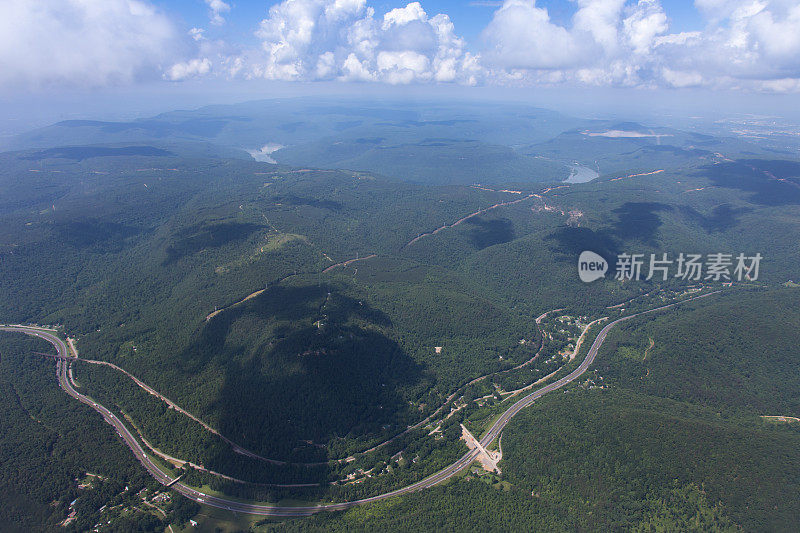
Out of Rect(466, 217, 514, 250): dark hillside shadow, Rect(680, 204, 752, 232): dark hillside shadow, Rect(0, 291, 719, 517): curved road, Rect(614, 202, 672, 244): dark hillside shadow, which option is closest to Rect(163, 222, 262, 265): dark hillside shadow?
Rect(0, 291, 719, 517): curved road

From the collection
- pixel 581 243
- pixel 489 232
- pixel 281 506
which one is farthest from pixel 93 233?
pixel 581 243

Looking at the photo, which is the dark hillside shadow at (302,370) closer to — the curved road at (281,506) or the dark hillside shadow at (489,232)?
the curved road at (281,506)

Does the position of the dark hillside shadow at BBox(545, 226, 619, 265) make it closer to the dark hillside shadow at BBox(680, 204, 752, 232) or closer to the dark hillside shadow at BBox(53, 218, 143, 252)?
the dark hillside shadow at BBox(680, 204, 752, 232)

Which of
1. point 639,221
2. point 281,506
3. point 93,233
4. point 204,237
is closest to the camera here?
point 281,506

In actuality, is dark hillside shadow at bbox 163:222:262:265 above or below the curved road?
above

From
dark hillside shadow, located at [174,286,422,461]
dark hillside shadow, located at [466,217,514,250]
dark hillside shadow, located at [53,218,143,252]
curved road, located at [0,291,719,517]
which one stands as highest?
dark hillside shadow, located at [53,218,143,252]

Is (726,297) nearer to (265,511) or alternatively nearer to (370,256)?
(370,256)

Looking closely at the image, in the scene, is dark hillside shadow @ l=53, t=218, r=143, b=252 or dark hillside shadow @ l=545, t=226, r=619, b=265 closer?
dark hillside shadow @ l=545, t=226, r=619, b=265

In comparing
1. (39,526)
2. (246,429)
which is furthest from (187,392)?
(39,526)

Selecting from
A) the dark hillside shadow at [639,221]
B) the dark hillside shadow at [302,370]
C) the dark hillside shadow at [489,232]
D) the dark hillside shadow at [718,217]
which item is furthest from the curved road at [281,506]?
the dark hillside shadow at [718,217]

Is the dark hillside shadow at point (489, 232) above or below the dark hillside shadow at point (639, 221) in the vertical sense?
below

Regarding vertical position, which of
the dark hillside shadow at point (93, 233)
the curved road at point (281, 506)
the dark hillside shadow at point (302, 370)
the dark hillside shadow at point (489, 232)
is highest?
the dark hillside shadow at point (93, 233)

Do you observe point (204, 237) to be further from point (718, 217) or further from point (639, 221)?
point (718, 217)
